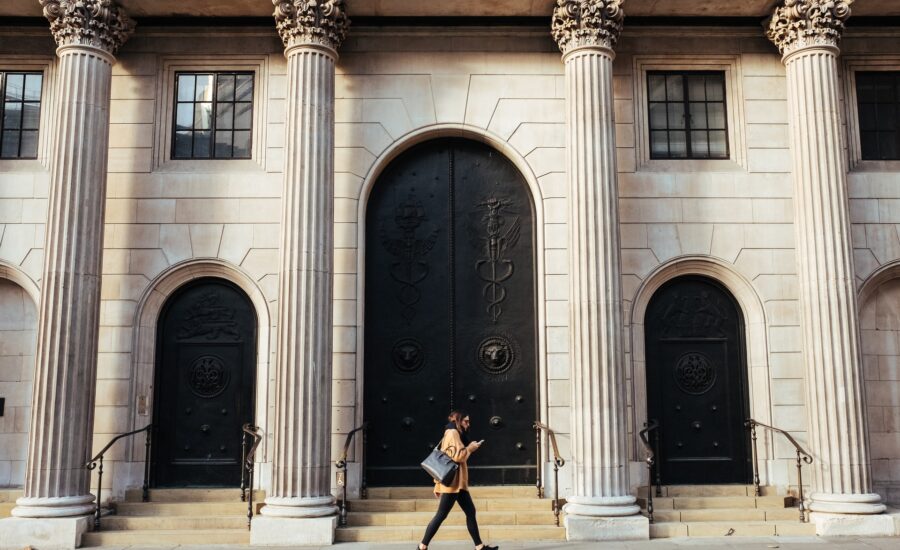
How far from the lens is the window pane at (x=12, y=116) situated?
14.2 m

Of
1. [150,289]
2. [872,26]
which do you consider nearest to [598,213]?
[872,26]

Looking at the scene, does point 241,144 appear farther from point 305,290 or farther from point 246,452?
point 246,452

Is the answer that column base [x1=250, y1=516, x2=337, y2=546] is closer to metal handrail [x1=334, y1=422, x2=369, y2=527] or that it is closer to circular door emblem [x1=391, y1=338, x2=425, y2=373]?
metal handrail [x1=334, y1=422, x2=369, y2=527]

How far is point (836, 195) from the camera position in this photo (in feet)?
42.6

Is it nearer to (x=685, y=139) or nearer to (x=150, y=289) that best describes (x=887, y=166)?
(x=685, y=139)

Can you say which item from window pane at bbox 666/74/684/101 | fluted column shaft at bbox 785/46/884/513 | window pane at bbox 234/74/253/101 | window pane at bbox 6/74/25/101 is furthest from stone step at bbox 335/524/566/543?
window pane at bbox 6/74/25/101

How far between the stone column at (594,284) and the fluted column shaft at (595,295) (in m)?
0.02

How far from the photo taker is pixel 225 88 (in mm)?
14328

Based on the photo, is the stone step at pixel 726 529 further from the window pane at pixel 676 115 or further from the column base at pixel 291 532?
the window pane at pixel 676 115

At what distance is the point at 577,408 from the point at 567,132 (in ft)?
14.7

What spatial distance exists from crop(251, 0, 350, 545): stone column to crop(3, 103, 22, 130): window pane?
513 cm

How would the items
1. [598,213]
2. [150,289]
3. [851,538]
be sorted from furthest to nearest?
[150,289], [598,213], [851,538]

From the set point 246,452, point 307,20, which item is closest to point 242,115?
point 307,20

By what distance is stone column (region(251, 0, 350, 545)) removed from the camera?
464 inches
